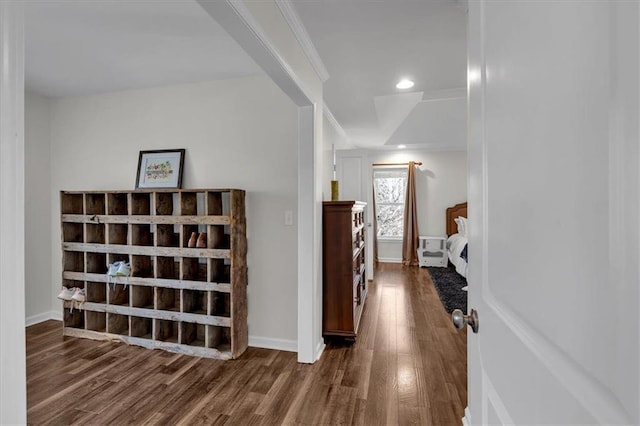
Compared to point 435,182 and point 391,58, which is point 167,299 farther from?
point 435,182

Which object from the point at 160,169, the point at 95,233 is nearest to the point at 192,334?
the point at 95,233

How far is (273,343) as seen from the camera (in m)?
2.64

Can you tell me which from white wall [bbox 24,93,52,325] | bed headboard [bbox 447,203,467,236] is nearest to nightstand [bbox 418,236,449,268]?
bed headboard [bbox 447,203,467,236]

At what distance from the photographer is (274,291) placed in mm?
2650

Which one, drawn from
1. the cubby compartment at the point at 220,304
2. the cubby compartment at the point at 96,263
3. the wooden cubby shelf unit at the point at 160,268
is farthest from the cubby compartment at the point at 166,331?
the cubby compartment at the point at 96,263

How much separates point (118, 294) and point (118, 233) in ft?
1.95

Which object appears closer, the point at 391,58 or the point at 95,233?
the point at 391,58

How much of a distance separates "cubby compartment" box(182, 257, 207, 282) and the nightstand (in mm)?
4377

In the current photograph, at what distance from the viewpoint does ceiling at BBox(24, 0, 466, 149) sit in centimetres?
186

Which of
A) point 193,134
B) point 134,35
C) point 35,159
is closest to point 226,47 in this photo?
point 134,35

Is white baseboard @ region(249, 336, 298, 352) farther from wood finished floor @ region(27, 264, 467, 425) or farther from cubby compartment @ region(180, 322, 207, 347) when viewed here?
cubby compartment @ region(180, 322, 207, 347)

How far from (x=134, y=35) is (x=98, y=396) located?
2508 mm

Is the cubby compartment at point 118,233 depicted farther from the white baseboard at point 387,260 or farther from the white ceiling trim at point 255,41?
the white baseboard at point 387,260

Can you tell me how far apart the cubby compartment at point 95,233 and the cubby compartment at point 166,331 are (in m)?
1.08
